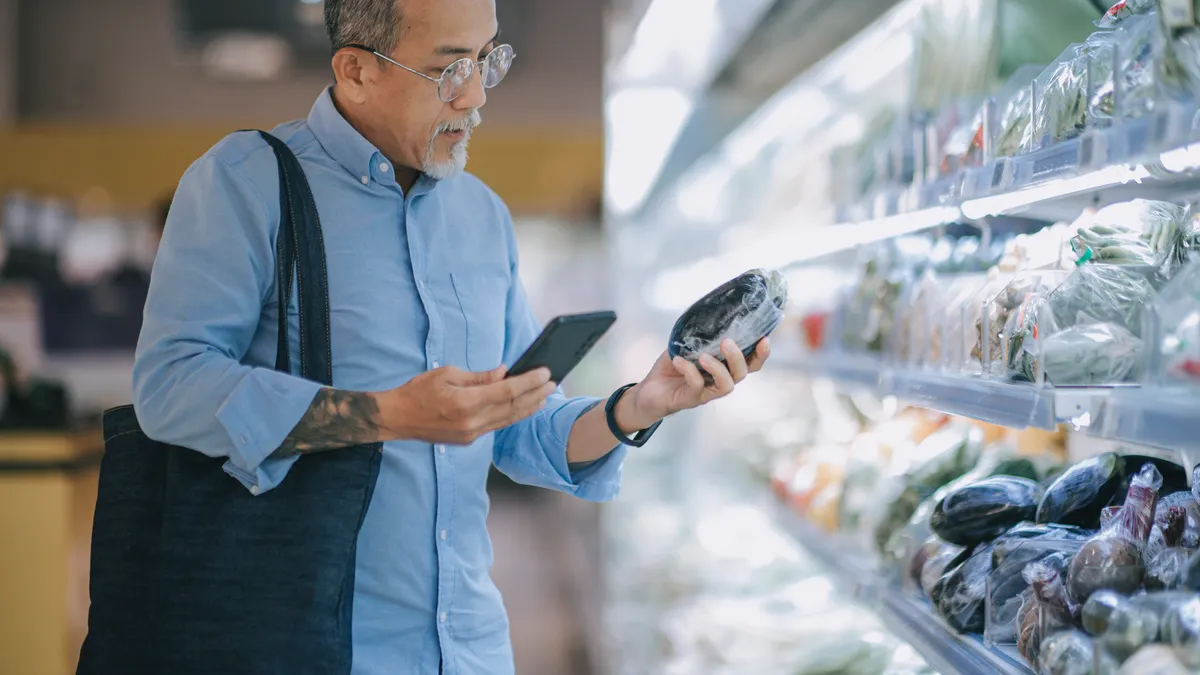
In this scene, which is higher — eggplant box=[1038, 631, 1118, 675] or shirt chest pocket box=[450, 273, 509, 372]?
shirt chest pocket box=[450, 273, 509, 372]

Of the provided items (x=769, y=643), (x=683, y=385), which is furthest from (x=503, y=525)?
(x=683, y=385)

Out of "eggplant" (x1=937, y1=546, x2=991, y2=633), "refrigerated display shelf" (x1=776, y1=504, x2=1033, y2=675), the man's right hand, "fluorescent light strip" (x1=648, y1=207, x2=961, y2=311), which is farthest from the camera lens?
"fluorescent light strip" (x1=648, y1=207, x2=961, y2=311)

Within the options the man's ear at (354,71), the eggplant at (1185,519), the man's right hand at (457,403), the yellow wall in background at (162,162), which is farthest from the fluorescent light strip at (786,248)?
the yellow wall in background at (162,162)

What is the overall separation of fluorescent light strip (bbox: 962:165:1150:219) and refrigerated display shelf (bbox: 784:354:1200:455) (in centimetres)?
22

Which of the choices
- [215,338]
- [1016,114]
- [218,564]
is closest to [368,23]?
[215,338]

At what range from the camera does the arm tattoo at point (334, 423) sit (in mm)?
1209

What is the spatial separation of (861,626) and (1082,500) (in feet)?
3.59

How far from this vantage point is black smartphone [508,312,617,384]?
117cm

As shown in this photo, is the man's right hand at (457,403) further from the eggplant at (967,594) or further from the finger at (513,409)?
the eggplant at (967,594)

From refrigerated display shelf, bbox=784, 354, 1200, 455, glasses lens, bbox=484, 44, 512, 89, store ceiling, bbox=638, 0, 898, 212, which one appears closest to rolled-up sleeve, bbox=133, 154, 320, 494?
glasses lens, bbox=484, 44, 512, 89

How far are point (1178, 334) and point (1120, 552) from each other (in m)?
0.31

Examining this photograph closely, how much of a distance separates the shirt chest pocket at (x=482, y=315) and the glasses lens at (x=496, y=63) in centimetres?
27

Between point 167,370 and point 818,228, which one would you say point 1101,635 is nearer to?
point 167,370

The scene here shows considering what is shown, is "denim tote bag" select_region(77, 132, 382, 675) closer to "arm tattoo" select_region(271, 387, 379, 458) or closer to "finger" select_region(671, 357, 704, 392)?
"arm tattoo" select_region(271, 387, 379, 458)
